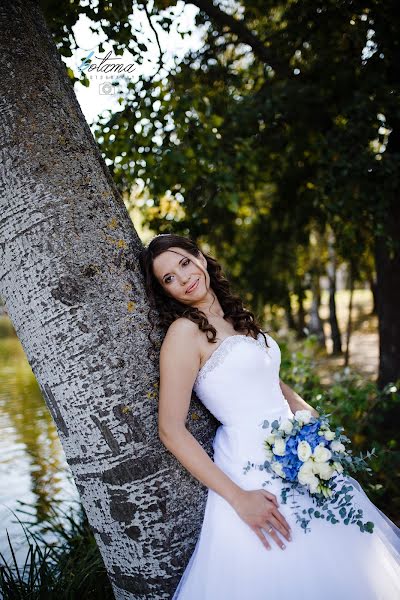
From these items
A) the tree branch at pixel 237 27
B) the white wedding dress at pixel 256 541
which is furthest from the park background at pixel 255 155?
the white wedding dress at pixel 256 541

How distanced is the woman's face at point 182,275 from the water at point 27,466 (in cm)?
194

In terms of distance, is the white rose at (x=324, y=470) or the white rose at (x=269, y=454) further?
the white rose at (x=269, y=454)

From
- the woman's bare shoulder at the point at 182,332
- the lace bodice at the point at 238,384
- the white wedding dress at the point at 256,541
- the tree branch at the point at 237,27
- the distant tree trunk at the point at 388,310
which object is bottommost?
the white wedding dress at the point at 256,541

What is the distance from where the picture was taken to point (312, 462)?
2078mm

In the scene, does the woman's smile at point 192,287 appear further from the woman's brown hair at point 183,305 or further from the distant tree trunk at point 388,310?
the distant tree trunk at point 388,310

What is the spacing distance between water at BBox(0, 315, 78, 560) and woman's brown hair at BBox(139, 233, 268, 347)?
1.91 m

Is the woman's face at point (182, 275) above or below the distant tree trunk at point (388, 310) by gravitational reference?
below

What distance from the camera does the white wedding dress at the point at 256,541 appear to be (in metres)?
2.04

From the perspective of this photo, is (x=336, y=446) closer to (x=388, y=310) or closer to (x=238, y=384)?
(x=238, y=384)

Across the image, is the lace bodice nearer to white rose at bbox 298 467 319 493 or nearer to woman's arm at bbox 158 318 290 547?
woman's arm at bbox 158 318 290 547

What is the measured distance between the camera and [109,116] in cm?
392

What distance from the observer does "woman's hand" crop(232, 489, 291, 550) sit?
2.13 m

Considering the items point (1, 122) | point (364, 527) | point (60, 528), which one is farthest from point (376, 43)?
point (60, 528)

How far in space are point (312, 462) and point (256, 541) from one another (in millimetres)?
408
